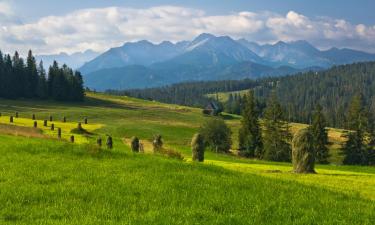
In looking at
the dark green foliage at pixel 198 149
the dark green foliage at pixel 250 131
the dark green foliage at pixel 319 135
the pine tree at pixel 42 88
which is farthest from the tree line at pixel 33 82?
the dark green foliage at pixel 198 149

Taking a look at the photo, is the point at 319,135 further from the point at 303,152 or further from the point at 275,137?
the point at 303,152

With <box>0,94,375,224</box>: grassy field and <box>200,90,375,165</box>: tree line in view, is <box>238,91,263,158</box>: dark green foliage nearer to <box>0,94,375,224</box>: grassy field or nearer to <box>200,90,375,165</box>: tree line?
<box>200,90,375,165</box>: tree line

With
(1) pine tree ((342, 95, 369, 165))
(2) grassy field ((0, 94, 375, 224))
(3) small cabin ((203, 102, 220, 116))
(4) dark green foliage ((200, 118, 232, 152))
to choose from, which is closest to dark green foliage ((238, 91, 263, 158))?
(4) dark green foliage ((200, 118, 232, 152))

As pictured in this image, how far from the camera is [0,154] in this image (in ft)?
72.5

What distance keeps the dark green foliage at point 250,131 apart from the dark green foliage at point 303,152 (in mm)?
57593

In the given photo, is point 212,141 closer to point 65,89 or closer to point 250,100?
point 250,100

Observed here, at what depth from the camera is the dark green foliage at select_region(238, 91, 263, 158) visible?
9169 cm

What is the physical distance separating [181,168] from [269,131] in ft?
234

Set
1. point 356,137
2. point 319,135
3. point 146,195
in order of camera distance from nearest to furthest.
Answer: point 146,195, point 319,135, point 356,137

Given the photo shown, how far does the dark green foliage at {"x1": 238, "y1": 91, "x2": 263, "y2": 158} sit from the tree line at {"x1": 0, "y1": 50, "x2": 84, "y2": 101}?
277 feet

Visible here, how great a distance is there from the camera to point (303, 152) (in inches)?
1334

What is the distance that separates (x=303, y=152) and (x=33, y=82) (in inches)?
5383

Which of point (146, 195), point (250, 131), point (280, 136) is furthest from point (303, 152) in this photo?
point (250, 131)

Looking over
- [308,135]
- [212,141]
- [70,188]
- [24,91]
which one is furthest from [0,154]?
[24,91]
